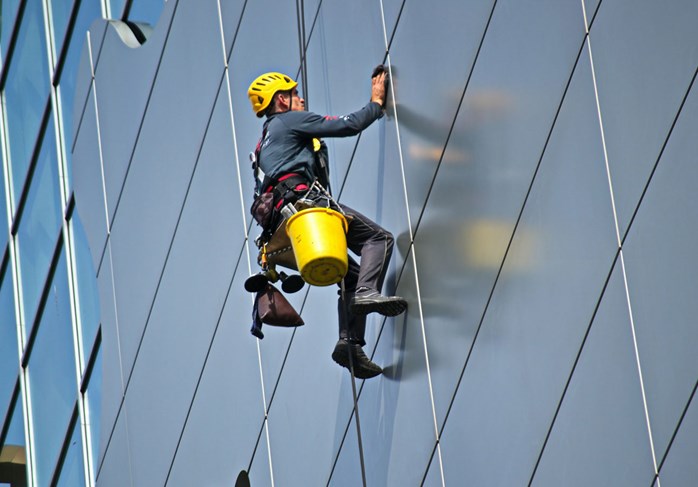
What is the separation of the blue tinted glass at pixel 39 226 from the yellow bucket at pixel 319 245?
A: 309 inches

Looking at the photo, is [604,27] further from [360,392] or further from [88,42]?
[88,42]

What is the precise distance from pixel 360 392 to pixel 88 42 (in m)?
6.88

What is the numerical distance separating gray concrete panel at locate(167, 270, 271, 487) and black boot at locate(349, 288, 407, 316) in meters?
2.41

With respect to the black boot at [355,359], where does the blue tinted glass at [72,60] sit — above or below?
above

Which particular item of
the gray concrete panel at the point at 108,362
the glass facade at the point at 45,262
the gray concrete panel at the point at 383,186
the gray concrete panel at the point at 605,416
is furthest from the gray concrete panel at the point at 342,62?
the gray concrete panel at the point at 108,362

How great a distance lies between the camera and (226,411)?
40.9ft

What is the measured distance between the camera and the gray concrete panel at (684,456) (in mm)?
7531

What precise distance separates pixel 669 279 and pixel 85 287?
9.28m

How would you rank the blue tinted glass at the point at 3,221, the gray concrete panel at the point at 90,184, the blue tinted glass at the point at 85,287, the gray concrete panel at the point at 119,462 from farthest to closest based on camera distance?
the blue tinted glass at the point at 3,221
the blue tinted glass at the point at 85,287
the gray concrete panel at the point at 90,184
the gray concrete panel at the point at 119,462

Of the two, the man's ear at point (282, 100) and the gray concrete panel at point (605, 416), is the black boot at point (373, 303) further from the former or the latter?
the gray concrete panel at point (605, 416)

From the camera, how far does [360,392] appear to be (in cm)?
1057

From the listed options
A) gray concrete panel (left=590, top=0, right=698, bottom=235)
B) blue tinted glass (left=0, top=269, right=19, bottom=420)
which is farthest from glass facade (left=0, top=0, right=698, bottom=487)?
blue tinted glass (left=0, top=269, right=19, bottom=420)

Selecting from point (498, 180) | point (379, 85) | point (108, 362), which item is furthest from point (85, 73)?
point (498, 180)

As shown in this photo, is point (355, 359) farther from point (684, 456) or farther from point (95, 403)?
point (95, 403)
